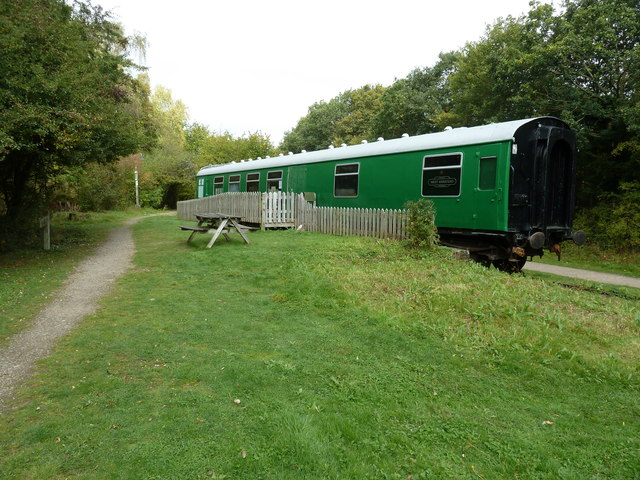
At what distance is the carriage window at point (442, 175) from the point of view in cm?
1025

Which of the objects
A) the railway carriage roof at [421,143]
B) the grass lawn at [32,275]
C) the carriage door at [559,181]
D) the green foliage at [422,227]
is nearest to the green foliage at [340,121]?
the railway carriage roof at [421,143]

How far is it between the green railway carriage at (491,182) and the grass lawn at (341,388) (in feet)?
9.76

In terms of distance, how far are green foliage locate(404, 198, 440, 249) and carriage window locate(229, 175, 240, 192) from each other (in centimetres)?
1267

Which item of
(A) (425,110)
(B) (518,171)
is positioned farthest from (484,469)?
(A) (425,110)

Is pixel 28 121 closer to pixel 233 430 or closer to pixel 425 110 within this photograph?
pixel 233 430

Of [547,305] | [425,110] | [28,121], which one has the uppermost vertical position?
[425,110]

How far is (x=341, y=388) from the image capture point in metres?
3.62

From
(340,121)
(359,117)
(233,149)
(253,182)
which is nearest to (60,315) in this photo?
(253,182)

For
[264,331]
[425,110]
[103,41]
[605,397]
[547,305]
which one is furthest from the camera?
[425,110]

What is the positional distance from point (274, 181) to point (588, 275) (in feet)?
38.5

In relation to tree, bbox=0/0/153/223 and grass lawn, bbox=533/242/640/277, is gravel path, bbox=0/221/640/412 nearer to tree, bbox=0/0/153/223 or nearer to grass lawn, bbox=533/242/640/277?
grass lawn, bbox=533/242/640/277

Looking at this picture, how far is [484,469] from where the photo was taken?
104 inches

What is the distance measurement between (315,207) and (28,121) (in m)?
8.10

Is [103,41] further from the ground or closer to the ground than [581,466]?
further from the ground
